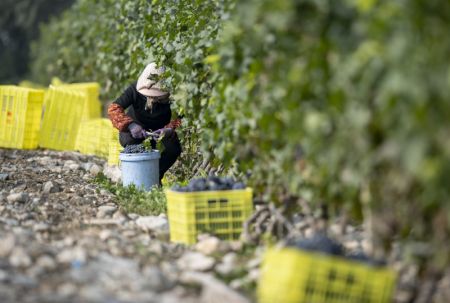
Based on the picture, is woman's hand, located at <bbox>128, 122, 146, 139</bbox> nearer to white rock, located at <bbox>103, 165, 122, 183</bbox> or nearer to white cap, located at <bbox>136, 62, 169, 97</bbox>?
white cap, located at <bbox>136, 62, 169, 97</bbox>

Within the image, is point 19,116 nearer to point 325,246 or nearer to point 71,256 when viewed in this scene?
point 71,256

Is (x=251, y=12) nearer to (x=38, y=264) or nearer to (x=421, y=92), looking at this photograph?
(x=421, y=92)

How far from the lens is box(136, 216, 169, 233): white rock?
752cm

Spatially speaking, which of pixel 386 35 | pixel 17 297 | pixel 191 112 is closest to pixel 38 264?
pixel 17 297

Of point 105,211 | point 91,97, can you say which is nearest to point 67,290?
point 105,211

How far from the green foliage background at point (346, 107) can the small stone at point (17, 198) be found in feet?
6.87

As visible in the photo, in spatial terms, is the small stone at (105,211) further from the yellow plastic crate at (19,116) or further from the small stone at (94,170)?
the yellow plastic crate at (19,116)

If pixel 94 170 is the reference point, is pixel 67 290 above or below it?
below

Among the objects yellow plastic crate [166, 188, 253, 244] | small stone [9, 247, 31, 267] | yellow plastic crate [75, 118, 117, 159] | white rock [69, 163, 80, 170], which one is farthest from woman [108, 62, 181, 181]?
small stone [9, 247, 31, 267]

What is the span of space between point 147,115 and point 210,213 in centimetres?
307

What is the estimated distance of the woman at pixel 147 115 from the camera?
31.8 feet

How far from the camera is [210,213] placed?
7059 millimetres

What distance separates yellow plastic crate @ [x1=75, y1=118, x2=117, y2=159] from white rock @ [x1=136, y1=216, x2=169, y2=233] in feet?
15.0

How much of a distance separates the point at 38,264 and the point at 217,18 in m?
3.57
